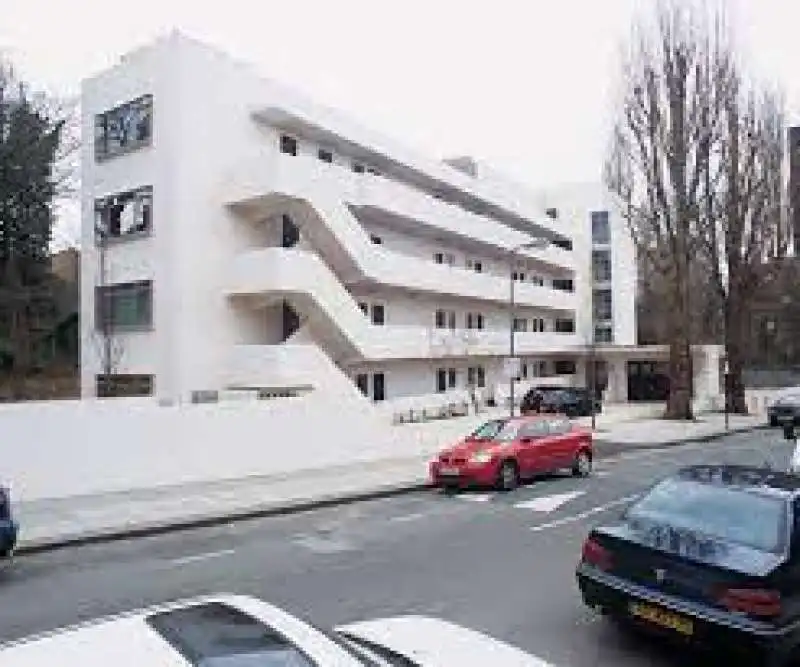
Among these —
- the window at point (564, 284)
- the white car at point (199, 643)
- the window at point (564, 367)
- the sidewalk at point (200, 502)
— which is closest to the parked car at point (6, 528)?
the sidewalk at point (200, 502)

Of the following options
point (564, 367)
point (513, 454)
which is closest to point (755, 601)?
point (513, 454)

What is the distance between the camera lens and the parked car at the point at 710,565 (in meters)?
6.93

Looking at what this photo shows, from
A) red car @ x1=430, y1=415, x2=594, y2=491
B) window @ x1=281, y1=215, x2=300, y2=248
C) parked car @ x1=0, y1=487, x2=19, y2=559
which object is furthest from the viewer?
window @ x1=281, y1=215, x2=300, y2=248

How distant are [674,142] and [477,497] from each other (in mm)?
23354

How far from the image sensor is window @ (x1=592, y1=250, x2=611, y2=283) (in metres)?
63.4

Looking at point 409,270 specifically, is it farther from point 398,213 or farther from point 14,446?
point 14,446

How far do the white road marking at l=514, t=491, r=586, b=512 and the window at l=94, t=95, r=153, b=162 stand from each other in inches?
748

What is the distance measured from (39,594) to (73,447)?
731 centimetres

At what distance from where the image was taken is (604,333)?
62.3 metres

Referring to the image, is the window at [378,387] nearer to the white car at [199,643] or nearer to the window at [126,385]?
the window at [126,385]

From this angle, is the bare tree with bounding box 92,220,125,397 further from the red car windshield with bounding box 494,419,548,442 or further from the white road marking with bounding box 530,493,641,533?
the white road marking with bounding box 530,493,641,533

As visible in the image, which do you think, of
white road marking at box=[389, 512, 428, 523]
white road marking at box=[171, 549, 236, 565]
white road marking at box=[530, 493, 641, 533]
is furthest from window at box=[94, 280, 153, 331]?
white road marking at box=[171, 549, 236, 565]

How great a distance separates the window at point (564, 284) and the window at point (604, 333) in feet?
11.5

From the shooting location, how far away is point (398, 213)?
36.8 metres
